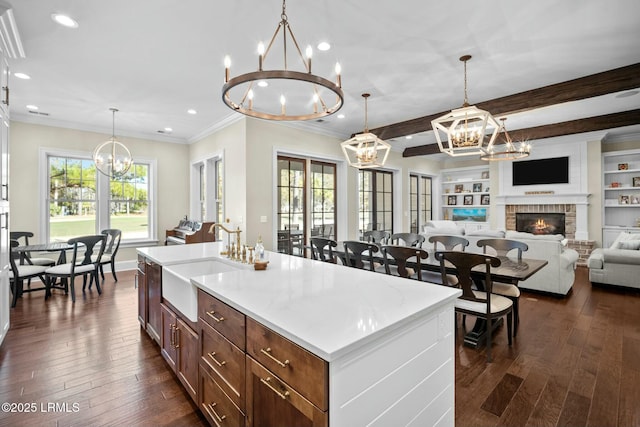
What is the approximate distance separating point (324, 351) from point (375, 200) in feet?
22.1

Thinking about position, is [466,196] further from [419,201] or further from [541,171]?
[541,171]

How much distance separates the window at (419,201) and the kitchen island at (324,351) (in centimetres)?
728

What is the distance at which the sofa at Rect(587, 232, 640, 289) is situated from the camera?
4559 mm

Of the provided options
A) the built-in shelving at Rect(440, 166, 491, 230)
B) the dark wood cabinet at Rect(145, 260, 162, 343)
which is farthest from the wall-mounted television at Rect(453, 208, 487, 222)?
the dark wood cabinet at Rect(145, 260, 162, 343)

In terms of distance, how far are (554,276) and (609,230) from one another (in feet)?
13.5

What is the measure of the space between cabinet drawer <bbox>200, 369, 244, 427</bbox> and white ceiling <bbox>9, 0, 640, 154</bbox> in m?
2.68

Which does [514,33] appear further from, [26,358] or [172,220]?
[172,220]

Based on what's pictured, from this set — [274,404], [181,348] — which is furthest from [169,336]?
[274,404]

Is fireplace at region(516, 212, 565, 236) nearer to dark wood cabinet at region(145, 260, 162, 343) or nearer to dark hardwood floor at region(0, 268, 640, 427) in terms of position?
dark hardwood floor at region(0, 268, 640, 427)

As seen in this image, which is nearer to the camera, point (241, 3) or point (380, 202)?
point (241, 3)

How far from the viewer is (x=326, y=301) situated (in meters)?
1.46

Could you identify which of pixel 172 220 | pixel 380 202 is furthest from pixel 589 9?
pixel 172 220

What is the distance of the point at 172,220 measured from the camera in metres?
6.75

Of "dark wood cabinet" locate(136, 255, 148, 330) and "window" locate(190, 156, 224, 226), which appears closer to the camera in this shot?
"dark wood cabinet" locate(136, 255, 148, 330)
